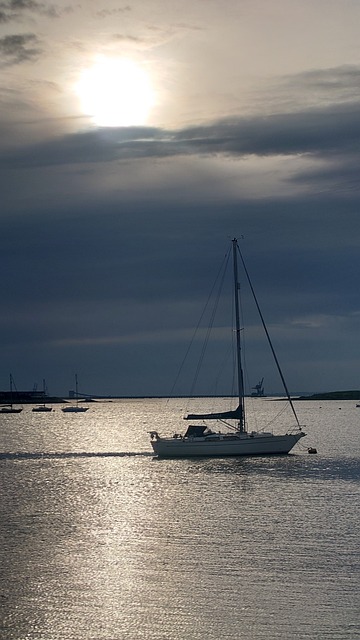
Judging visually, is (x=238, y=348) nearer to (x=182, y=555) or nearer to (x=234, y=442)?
(x=234, y=442)

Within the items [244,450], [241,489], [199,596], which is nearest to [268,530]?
[199,596]

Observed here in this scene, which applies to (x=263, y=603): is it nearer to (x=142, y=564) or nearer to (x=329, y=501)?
(x=142, y=564)

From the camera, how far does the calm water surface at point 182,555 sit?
84.8 ft

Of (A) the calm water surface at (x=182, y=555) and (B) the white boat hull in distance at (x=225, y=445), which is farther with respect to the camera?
(B) the white boat hull in distance at (x=225, y=445)

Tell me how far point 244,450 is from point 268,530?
34329 mm

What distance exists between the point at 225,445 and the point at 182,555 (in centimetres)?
4014

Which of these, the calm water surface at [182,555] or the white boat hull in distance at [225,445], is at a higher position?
the white boat hull in distance at [225,445]

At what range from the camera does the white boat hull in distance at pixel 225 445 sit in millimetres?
74938

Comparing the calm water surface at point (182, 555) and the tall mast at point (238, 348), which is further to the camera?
→ the tall mast at point (238, 348)

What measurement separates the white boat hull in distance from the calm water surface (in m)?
5.75

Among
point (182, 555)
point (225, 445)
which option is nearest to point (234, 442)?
point (225, 445)

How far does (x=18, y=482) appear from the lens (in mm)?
66125

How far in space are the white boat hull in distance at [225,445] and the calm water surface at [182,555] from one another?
5.75 m

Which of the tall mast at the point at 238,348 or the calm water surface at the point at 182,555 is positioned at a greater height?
the tall mast at the point at 238,348
